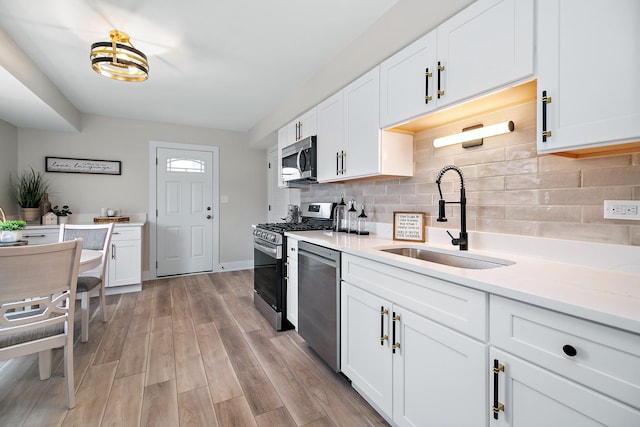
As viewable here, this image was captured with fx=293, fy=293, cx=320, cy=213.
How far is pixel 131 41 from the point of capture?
2.31 m

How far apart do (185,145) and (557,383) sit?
5073mm

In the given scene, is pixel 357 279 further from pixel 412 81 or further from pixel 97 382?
pixel 97 382

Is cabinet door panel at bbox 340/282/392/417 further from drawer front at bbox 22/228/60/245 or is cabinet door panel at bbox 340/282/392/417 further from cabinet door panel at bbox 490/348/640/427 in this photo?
drawer front at bbox 22/228/60/245

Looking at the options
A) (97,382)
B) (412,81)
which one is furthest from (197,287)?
(412,81)

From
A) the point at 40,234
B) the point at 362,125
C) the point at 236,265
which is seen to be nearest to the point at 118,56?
the point at 362,125

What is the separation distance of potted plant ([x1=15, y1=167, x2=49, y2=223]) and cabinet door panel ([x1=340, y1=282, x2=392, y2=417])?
4162mm

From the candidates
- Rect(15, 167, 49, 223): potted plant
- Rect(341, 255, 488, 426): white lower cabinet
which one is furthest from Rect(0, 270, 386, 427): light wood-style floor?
Rect(15, 167, 49, 223): potted plant

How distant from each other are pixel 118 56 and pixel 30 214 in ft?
8.92

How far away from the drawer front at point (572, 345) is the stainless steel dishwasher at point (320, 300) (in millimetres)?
1053

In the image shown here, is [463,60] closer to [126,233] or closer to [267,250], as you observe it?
[267,250]

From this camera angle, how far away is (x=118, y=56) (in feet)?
7.39

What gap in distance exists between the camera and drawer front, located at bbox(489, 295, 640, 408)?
0.70 meters

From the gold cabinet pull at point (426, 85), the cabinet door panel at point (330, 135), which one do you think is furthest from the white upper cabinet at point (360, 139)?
the gold cabinet pull at point (426, 85)

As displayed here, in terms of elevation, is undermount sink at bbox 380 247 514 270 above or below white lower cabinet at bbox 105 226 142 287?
above
